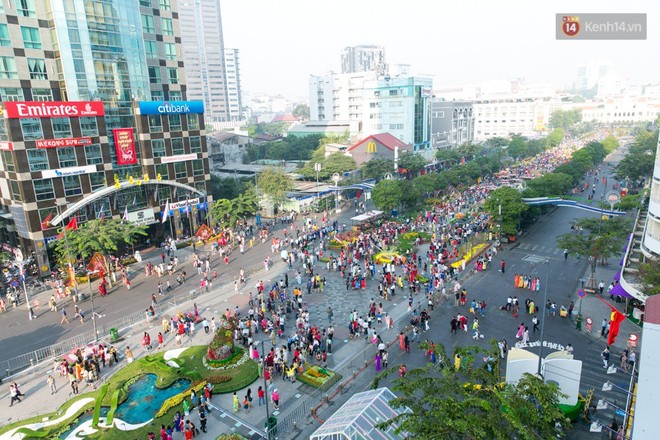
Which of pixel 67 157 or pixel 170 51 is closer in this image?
pixel 67 157

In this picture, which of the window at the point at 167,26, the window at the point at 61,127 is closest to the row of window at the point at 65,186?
the window at the point at 61,127

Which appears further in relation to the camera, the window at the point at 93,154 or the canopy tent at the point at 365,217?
the canopy tent at the point at 365,217

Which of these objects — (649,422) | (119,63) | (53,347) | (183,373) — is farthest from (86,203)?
(649,422)

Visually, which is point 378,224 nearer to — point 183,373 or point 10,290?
point 183,373

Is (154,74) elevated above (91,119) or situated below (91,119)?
above

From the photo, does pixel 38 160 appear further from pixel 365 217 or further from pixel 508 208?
pixel 508 208

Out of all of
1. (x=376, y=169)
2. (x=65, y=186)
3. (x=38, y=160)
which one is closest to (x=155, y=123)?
(x=65, y=186)

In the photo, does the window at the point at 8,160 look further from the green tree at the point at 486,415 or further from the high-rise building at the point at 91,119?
the green tree at the point at 486,415

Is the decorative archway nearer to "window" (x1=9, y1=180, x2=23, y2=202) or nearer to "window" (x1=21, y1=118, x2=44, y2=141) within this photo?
"window" (x1=9, y1=180, x2=23, y2=202)
